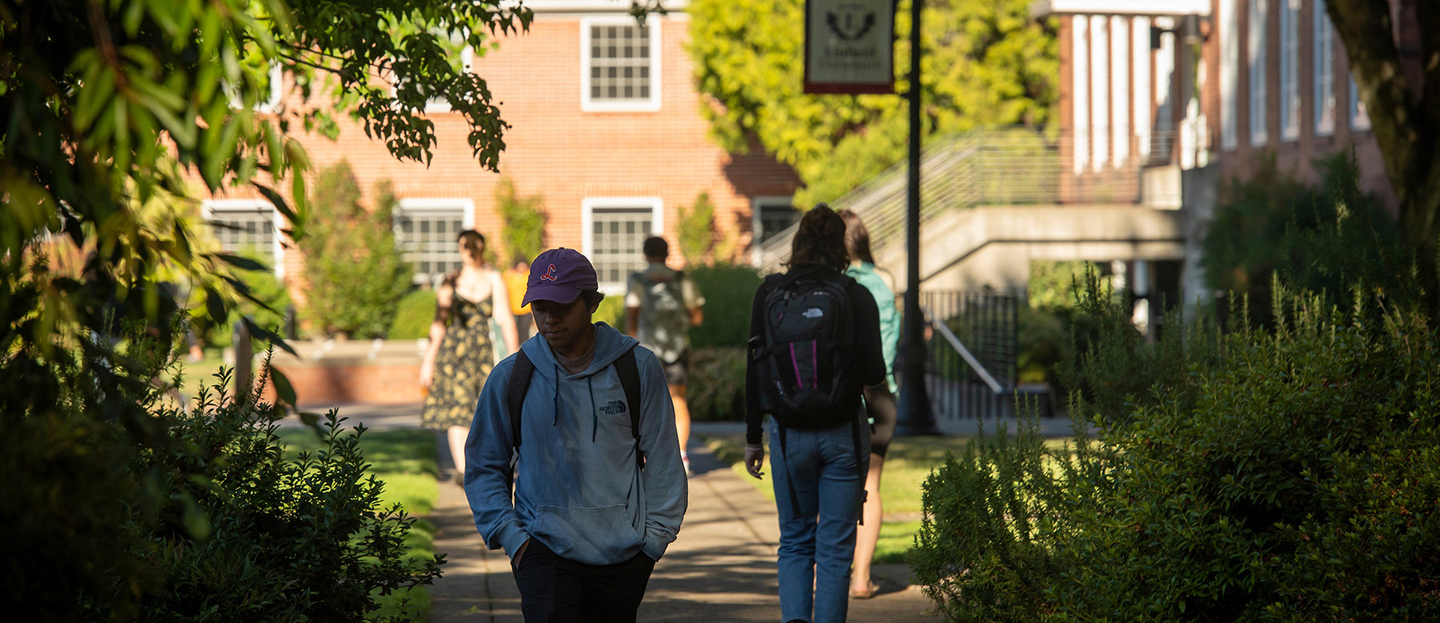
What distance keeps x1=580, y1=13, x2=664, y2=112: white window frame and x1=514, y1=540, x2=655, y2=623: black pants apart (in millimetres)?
23017

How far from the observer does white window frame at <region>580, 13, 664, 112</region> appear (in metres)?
26.2

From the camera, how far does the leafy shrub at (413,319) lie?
Result: 24.3m

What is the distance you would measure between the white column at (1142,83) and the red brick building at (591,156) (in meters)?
6.54

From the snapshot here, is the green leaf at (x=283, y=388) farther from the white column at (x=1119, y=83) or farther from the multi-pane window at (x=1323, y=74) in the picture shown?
the white column at (x=1119, y=83)

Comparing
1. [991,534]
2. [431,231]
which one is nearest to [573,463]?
[991,534]

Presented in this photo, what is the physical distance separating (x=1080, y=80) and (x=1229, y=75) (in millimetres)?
4867

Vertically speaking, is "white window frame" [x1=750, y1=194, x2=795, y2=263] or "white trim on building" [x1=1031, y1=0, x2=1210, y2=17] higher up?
"white trim on building" [x1=1031, y1=0, x2=1210, y2=17]

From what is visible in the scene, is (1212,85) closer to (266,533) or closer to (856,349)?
(856,349)

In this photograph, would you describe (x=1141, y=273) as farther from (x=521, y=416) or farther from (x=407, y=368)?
(x=521, y=416)

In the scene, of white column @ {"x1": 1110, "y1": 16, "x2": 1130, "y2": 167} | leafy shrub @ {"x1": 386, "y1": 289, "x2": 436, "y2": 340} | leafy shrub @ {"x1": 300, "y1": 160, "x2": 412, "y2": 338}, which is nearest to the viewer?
white column @ {"x1": 1110, "y1": 16, "x2": 1130, "y2": 167}

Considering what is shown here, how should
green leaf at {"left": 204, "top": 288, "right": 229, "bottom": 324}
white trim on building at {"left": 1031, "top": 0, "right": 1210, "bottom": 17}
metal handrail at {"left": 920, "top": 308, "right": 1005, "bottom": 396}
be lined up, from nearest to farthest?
green leaf at {"left": 204, "top": 288, "right": 229, "bottom": 324} → metal handrail at {"left": 920, "top": 308, "right": 1005, "bottom": 396} → white trim on building at {"left": 1031, "top": 0, "right": 1210, "bottom": 17}

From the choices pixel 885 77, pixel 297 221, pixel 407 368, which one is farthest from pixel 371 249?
pixel 297 221

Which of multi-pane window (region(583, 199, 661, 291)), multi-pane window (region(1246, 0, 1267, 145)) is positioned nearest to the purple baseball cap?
multi-pane window (region(1246, 0, 1267, 145))

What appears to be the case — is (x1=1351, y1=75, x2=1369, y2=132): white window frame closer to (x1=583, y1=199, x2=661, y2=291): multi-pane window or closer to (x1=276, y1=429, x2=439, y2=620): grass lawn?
(x1=276, y1=429, x2=439, y2=620): grass lawn
